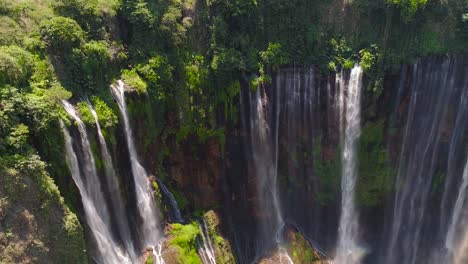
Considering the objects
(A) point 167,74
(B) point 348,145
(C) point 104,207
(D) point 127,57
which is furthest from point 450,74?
(C) point 104,207

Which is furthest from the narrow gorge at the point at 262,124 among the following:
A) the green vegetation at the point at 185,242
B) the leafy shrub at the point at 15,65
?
the leafy shrub at the point at 15,65

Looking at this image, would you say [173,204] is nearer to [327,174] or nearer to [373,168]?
[327,174]

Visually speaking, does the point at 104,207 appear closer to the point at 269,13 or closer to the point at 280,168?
the point at 280,168

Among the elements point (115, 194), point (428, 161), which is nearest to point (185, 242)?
point (115, 194)

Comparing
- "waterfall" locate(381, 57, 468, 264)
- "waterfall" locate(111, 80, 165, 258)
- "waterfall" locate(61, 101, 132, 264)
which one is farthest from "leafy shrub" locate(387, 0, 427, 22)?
"waterfall" locate(61, 101, 132, 264)

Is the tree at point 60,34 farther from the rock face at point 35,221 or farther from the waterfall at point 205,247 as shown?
the waterfall at point 205,247
